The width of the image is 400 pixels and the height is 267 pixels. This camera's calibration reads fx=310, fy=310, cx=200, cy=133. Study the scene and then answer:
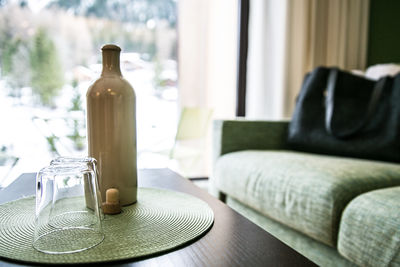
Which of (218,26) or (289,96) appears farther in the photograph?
(218,26)

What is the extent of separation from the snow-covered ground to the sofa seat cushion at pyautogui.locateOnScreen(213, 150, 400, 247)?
1216 mm

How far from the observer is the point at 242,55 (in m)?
2.63

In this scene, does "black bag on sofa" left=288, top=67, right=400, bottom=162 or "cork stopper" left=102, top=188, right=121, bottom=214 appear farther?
"black bag on sofa" left=288, top=67, right=400, bottom=162

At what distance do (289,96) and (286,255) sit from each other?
217cm

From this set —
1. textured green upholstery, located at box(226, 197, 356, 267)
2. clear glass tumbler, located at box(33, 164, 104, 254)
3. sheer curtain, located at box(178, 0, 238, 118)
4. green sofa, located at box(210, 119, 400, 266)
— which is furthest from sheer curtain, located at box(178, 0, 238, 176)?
clear glass tumbler, located at box(33, 164, 104, 254)

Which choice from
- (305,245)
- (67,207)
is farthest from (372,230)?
(67,207)

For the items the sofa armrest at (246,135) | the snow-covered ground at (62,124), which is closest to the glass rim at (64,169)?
the sofa armrest at (246,135)

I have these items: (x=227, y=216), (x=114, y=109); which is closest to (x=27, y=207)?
(x=114, y=109)

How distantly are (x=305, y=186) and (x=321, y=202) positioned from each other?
8cm

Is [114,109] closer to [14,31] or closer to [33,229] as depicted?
[33,229]

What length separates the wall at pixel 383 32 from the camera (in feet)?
8.70

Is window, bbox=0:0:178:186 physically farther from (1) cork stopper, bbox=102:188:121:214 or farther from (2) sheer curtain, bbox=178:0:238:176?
(1) cork stopper, bbox=102:188:121:214

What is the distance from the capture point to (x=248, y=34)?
8.52 feet

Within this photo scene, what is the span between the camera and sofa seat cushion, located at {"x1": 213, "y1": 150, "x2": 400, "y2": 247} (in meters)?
0.88
